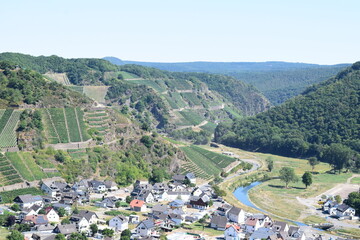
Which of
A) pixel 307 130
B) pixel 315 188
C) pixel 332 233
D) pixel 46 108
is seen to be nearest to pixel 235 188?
pixel 315 188

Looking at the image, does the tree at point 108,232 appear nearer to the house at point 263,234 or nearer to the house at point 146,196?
the house at point 263,234

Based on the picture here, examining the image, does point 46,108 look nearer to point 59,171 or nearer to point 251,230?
point 59,171

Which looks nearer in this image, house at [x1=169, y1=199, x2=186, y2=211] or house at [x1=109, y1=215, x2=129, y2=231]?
house at [x1=109, y1=215, x2=129, y2=231]

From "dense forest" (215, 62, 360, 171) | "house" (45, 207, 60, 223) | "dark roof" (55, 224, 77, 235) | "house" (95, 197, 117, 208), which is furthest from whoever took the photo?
"dense forest" (215, 62, 360, 171)

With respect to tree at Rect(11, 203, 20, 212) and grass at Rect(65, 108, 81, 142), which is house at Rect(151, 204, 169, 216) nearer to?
tree at Rect(11, 203, 20, 212)

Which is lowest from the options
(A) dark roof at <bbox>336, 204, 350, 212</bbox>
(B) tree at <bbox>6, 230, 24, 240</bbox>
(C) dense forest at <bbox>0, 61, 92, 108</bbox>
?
(A) dark roof at <bbox>336, 204, 350, 212</bbox>

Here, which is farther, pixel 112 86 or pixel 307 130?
pixel 112 86

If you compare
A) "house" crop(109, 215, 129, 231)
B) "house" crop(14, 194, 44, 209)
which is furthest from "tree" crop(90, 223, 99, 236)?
"house" crop(14, 194, 44, 209)
